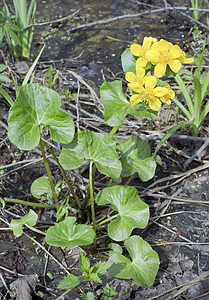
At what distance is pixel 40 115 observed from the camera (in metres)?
1.45

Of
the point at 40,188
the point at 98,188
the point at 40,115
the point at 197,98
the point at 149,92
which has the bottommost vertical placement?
the point at 98,188

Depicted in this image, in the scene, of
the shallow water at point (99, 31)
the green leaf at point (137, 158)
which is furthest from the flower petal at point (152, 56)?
the shallow water at point (99, 31)

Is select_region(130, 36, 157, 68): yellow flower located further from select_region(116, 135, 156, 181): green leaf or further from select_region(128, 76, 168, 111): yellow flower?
select_region(116, 135, 156, 181): green leaf

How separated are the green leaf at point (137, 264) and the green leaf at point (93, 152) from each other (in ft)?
1.15

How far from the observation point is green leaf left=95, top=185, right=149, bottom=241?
142 cm

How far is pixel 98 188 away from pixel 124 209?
44 cm

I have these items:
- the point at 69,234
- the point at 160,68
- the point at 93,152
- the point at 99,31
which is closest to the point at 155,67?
the point at 160,68

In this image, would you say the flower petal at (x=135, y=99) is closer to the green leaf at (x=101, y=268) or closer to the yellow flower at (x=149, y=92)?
the yellow flower at (x=149, y=92)

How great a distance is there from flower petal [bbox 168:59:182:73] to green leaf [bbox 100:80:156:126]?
20cm

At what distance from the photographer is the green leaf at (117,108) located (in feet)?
4.59

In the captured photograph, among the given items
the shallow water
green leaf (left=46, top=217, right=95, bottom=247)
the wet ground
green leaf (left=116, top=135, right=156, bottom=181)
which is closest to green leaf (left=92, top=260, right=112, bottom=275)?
green leaf (left=46, top=217, right=95, bottom=247)

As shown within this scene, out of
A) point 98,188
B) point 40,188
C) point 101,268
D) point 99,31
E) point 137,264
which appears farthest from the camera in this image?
point 99,31

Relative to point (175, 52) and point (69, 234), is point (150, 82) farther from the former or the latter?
point (69, 234)

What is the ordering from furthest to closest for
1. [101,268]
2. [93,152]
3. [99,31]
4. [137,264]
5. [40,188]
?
[99,31]
[40,188]
[93,152]
[137,264]
[101,268]
